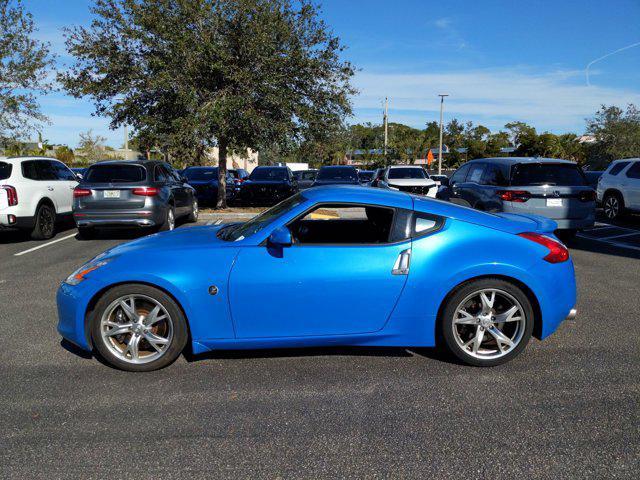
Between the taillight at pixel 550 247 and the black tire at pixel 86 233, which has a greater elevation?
the taillight at pixel 550 247

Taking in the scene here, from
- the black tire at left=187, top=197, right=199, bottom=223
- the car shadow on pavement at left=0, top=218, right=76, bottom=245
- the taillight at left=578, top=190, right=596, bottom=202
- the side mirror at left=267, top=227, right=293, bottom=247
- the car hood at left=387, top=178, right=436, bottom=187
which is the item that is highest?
the car hood at left=387, top=178, right=436, bottom=187

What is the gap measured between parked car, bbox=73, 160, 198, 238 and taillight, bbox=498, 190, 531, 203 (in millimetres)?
6695

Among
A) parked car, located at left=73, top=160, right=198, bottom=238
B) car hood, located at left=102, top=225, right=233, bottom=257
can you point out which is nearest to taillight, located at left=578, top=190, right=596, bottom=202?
car hood, located at left=102, top=225, right=233, bottom=257

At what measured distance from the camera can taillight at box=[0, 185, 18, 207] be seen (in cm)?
1035

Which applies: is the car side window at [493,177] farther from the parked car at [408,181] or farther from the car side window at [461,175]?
the parked car at [408,181]

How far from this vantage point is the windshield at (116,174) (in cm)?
1084

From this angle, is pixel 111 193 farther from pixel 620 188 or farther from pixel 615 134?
pixel 615 134

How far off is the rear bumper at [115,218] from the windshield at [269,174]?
1016 centimetres

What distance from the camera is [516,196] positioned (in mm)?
9617

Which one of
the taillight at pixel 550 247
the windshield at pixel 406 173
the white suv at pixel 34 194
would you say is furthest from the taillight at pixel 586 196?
the white suv at pixel 34 194

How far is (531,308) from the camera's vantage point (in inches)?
169

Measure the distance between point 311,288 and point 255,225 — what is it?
846 millimetres

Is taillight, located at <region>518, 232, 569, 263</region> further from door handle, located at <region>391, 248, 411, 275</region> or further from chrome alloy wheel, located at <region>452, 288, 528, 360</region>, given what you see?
door handle, located at <region>391, 248, 411, 275</region>

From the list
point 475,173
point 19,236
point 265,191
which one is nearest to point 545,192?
point 475,173
